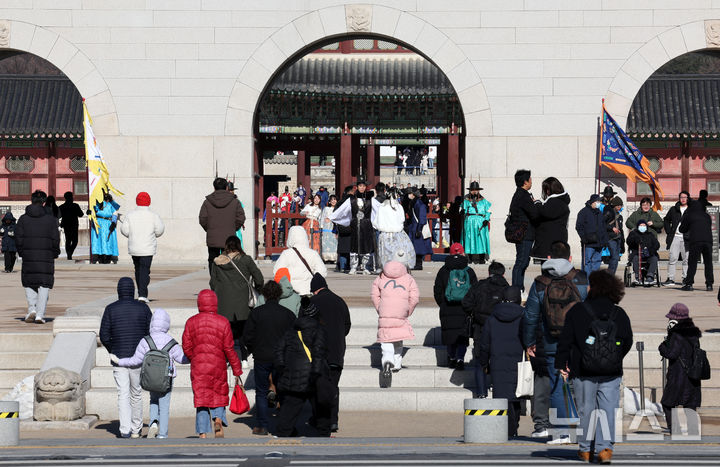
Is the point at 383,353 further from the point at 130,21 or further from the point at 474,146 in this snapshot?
the point at 130,21

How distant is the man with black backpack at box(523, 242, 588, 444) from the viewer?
35.0ft

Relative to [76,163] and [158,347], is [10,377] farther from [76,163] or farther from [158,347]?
[76,163]

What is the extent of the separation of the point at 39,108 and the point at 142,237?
989 inches

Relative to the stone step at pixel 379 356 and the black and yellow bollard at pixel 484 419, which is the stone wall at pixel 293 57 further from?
the black and yellow bollard at pixel 484 419

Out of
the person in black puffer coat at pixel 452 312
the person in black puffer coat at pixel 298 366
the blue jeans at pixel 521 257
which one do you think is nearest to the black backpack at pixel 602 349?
the person in black puffer coat at pixel 298 366

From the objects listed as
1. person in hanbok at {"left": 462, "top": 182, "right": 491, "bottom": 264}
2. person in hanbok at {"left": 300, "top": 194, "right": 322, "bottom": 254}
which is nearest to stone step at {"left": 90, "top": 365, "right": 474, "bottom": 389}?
person in hanbok at {"left": 462, "top": 182, "right": 491, "bottom": 264}

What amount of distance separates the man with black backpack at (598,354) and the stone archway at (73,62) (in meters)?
14.8

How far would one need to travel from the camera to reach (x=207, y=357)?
11031mm

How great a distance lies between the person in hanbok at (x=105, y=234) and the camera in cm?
2302

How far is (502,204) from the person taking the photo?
73.4 ft

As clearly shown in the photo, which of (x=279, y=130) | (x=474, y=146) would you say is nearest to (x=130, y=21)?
(x=474, y=146)

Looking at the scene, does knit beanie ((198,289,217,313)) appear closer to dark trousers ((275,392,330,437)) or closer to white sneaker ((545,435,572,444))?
dark trousers ((275,392,330,437))

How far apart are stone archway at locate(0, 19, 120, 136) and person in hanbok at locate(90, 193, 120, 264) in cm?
148

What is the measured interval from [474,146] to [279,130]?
17380mm
